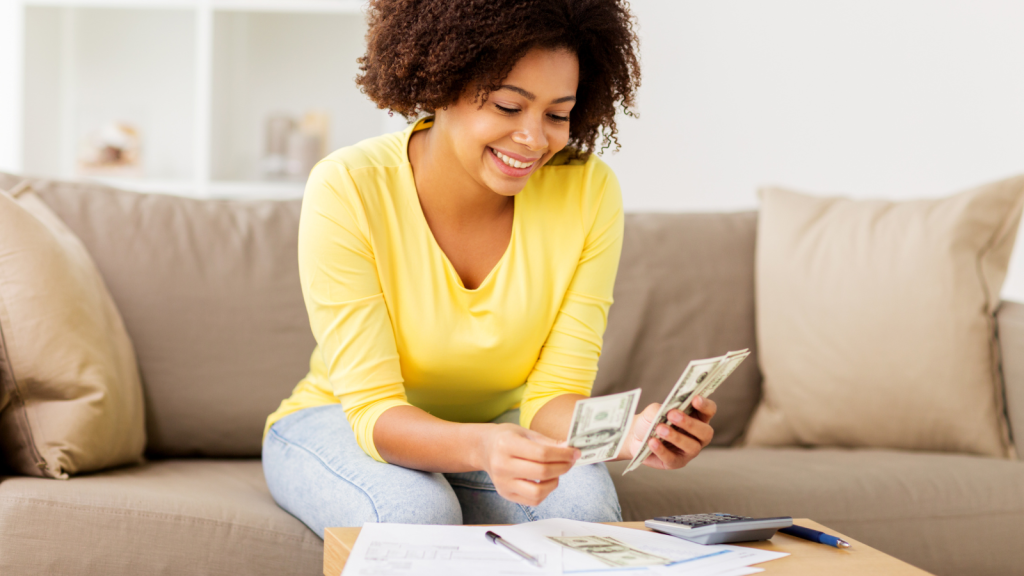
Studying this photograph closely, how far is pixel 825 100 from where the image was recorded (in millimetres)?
2756

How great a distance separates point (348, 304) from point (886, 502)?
106cm

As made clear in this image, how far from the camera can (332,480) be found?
118 centimetres

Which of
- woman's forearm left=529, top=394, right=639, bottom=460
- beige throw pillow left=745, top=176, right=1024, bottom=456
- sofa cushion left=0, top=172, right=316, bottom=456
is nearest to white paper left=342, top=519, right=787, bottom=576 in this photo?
woman's forearm left=529, top=394, right=639, bottom=460

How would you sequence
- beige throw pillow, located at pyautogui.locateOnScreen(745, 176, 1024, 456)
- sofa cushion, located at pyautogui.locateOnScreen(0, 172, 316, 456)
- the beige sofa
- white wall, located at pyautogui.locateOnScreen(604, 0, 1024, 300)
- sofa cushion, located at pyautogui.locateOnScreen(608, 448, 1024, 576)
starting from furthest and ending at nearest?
white wall, located at pyautogui.locateOnScreen(604, 0, 1024, 300) < beige throw pillow, located at pyautogui.locateOnScreen(745, 176, 1024, 456) < sofa cushion, located at pyautogui.locateOnScreen(0, 172, 316, 456) < sofa cushion, located at pyautogui.locateOnScreen(608, 448, 1024, 576) < the beige sofa

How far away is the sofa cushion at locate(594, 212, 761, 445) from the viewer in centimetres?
190

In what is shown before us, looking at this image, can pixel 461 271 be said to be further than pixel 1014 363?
No

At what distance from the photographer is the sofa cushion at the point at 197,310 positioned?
5.49ft

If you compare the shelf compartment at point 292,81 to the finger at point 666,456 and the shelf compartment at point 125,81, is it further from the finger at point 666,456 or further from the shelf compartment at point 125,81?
the finger at point 666,456

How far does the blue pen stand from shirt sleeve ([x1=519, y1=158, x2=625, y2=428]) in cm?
45

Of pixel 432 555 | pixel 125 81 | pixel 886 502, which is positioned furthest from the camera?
pixel 125 81

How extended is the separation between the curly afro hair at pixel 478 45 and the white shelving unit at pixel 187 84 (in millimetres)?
1533

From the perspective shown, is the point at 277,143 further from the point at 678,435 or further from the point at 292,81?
the point at 678,435

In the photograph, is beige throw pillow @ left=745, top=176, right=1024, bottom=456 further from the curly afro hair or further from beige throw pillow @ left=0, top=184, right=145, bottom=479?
beige throw pillow @ left=0, top=184, right=145, bottom=479

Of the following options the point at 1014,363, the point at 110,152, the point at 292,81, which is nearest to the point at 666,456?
the point at 1014,363
